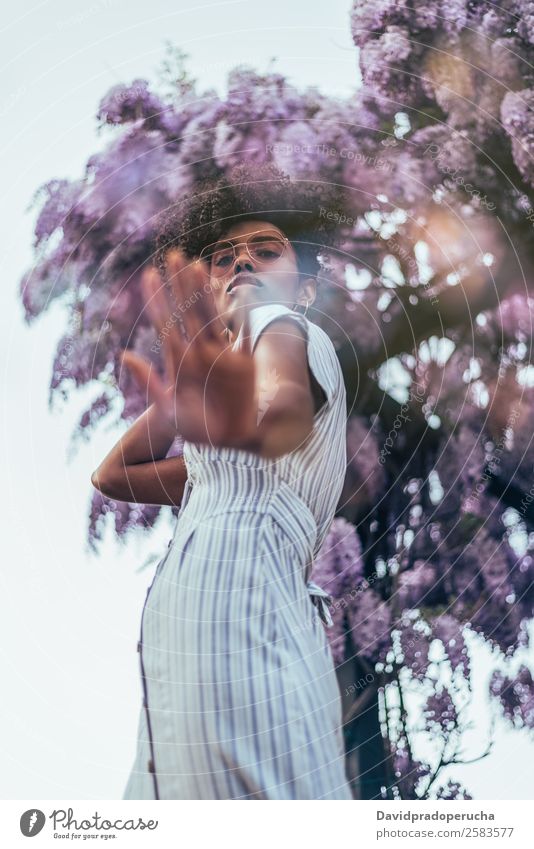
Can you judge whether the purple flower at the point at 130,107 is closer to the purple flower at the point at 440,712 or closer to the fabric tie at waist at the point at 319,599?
the fabric tie at waist at the point at 319,599

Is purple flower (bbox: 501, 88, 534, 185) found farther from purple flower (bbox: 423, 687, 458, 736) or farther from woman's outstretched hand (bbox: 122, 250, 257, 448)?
purple flower (bbox: 423, 687, 458, 736)

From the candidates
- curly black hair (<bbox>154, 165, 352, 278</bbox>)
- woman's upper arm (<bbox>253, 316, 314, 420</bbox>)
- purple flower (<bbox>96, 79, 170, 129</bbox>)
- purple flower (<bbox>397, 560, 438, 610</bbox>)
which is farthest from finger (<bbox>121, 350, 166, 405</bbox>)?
purple flower (<bbox>397, 560, 438, 610</bbox>)

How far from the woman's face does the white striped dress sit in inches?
5.7

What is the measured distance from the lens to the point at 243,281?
4.66 ft

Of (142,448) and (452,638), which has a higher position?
(142,448)

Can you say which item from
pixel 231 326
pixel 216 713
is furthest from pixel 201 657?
pixel 231 326

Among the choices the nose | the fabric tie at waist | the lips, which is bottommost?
the fabric tie at waist

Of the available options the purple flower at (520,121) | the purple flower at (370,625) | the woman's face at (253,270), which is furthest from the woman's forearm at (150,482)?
the purple flower at (520,121)

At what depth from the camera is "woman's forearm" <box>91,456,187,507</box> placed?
1405mm

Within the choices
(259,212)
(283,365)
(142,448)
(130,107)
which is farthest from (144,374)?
(130,107)

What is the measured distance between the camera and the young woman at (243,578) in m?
1.15

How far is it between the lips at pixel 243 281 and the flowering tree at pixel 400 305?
0.20 meters

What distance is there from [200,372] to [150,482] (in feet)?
1.25

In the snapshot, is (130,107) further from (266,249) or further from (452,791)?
(452,791)
